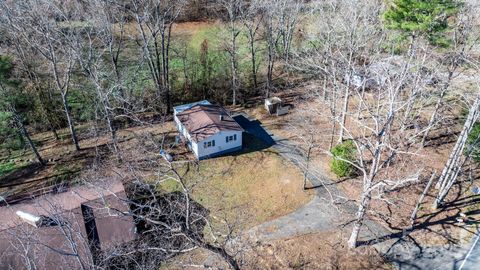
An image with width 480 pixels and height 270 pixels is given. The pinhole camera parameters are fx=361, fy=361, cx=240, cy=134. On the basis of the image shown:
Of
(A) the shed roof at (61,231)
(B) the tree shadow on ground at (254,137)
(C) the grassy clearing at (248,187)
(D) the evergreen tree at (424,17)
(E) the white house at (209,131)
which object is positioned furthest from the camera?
(B) the tree shadow on ground at (254,137)

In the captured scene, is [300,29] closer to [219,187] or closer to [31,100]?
[219,187]

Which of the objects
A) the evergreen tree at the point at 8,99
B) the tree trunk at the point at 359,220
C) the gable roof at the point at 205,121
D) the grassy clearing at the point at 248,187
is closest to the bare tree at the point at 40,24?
the evergreen tree at the point at 8,99

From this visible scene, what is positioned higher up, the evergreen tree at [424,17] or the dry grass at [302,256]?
the evergreen tree at [424,17]

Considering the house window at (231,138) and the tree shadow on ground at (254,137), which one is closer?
the house window at (231,138)

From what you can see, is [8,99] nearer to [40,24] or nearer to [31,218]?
[40,24]

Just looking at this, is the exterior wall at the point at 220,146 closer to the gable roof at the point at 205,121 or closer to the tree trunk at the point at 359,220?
the gable roof at the point at 205,121

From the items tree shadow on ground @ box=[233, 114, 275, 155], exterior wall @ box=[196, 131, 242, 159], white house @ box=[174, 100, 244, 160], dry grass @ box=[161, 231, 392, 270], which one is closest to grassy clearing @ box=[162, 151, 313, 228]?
exterior wall @ box=[196, 131, 242, 159]


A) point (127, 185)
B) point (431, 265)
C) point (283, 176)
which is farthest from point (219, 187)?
point (431, 265)

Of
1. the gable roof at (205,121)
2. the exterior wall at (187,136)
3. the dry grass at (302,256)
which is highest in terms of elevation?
the gable roof at (205,121)

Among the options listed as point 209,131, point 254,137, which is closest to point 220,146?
point 209,131
